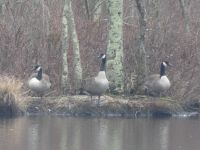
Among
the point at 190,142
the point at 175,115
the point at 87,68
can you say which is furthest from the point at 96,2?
the point at 190,142

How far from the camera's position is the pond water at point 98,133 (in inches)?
712

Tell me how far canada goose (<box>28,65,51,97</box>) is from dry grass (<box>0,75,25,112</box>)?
96 cm

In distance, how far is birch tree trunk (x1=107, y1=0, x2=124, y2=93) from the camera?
2628 cm

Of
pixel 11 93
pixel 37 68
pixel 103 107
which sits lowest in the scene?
pixel 103 107

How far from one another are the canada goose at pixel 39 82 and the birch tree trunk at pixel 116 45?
224 cm

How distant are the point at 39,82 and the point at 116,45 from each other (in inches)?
113

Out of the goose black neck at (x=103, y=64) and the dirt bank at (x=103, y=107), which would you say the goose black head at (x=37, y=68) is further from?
the goose black neck at (x=103, y=64)

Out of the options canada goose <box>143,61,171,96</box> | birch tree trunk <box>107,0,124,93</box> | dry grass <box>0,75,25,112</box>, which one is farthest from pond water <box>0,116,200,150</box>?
birch tree trunk <box>107,0,124,93</box>

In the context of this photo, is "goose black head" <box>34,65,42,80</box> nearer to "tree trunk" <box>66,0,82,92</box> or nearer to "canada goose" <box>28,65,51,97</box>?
"canada goose" <box>28,65,51,97</box>

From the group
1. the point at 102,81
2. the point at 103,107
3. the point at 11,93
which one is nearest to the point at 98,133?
the point at 11,93

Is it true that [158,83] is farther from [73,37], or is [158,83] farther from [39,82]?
[39,82]

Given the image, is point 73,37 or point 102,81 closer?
point 102,81

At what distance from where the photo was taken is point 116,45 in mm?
26266

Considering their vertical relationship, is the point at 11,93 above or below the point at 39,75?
below
